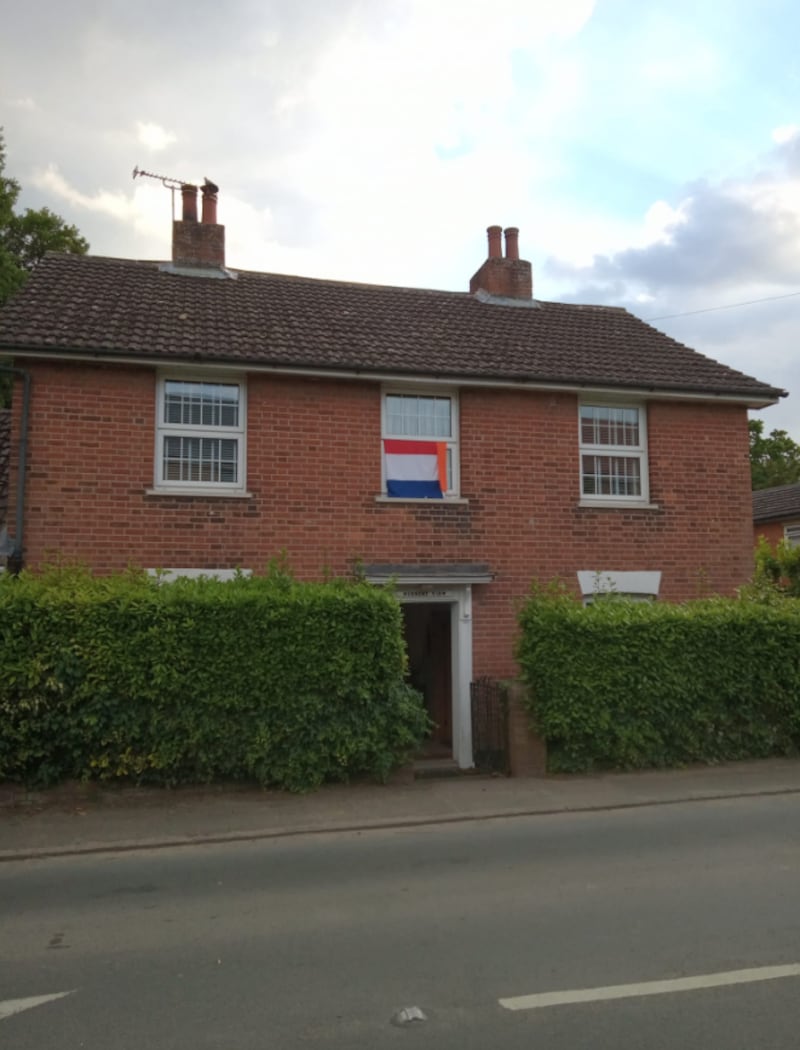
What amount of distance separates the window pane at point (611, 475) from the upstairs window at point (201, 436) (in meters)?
5.28

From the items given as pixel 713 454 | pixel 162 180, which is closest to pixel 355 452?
pixel 713 454

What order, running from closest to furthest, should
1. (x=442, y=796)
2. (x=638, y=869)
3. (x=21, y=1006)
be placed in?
(x=21, y=1006) < (x=638, y=869) < (x=442, y=796)

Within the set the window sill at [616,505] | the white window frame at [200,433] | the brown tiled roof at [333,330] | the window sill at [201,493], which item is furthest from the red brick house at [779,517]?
the window sill at [201,493]

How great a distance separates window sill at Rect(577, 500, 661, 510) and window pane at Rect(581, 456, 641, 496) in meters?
0.22

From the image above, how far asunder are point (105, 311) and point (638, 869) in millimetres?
10057

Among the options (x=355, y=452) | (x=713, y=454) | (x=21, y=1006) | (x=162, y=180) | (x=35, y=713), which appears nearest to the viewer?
(x=21, y=1006)

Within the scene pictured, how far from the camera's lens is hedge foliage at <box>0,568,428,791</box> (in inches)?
327

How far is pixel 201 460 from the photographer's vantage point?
11.3m

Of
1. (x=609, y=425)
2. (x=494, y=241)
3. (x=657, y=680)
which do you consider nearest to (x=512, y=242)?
(x=494, y=241)

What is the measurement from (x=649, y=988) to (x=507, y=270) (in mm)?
13588

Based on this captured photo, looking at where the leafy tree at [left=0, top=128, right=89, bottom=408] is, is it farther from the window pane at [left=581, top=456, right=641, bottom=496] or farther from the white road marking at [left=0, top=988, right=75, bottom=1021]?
the white road marking at [left=0, top=988, right=75, bottom=1021]

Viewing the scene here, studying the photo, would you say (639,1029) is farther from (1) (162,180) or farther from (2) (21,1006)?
(1) (162,180)

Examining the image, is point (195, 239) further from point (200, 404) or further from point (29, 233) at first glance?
point (29, 233)

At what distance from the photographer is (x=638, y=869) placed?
20.6ft
